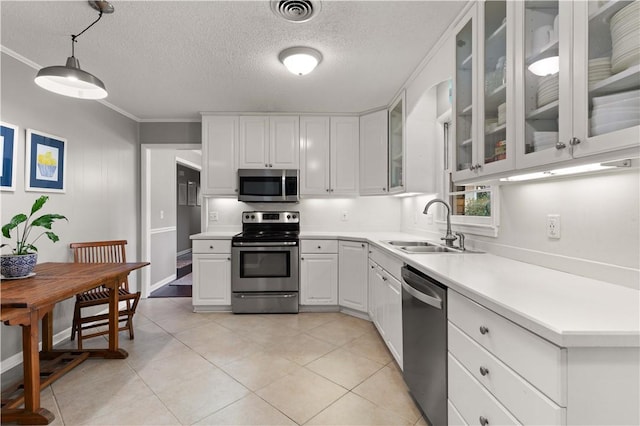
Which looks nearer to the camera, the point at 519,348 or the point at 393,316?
the point at 519,348

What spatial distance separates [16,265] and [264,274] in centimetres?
208

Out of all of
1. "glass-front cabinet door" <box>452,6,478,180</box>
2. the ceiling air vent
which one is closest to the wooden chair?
the ceiling air vent

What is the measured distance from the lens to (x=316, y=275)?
11.7ft

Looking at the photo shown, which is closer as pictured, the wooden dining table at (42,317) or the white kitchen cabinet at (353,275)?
the wooden dining table at (42,317)

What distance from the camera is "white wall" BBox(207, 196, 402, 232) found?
4062 millimetres

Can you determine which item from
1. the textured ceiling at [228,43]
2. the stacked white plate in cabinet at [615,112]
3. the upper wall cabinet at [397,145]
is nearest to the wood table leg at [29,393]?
the textured ceiling at [228,43]

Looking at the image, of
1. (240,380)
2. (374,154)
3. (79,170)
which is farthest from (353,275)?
(79,170)

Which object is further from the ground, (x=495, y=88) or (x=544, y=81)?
(x=495, y=88)

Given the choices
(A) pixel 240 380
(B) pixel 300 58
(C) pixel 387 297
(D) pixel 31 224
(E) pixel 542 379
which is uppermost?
(B) pixel 300 58

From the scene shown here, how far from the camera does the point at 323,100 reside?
3398 millimetres

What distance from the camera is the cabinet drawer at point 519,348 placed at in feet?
2.66

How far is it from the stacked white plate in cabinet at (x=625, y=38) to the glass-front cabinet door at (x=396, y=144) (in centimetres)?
203

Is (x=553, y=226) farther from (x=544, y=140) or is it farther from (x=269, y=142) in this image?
(x=269, y=142)

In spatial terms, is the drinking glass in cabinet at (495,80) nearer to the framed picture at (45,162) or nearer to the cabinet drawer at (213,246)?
the cabinet drawer at (213,246)
